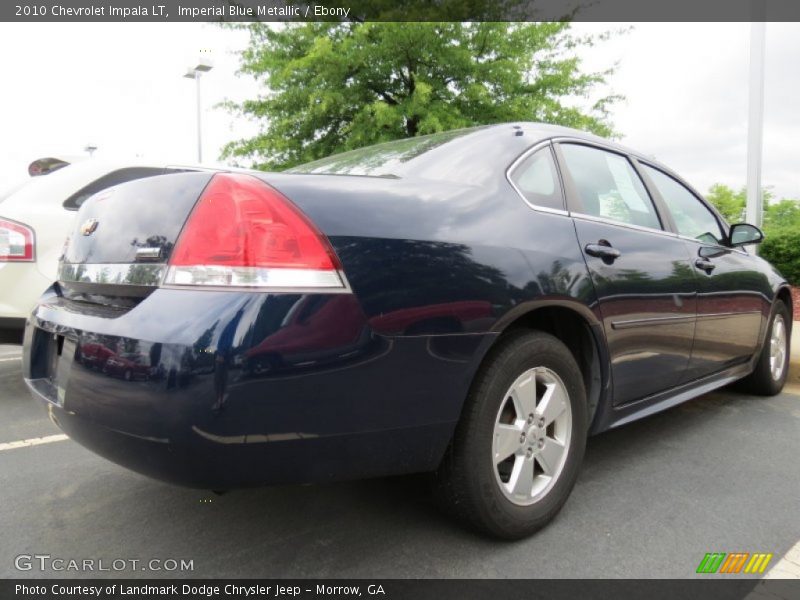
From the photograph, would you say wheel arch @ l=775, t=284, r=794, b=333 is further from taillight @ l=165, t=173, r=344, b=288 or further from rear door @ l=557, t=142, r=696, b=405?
taillight @ l=165, t=173, r=344, b=288

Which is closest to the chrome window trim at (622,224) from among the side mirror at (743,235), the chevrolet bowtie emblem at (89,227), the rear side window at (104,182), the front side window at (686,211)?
the front side window at (686,211)

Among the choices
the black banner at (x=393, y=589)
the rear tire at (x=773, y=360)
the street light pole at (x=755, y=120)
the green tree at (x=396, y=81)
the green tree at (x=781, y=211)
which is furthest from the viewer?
the green tree at (x=781, y=211)

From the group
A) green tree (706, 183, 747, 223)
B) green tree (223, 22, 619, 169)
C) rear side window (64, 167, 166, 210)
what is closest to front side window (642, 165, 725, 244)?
rear side window (64, 167, 166, 210)

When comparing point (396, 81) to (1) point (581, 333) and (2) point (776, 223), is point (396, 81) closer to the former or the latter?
(1) point (581, 333)

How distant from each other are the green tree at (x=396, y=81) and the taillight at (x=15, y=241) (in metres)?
6.76

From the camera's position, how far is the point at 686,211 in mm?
3406

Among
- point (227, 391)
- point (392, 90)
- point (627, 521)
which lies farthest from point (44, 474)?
point (392, 90)

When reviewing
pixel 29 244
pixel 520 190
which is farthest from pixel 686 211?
pixel 29 244

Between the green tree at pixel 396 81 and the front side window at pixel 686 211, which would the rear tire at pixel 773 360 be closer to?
the front side window at pixel 686 211

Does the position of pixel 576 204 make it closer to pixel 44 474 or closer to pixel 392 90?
pixel 44 474

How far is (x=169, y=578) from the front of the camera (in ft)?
6.08

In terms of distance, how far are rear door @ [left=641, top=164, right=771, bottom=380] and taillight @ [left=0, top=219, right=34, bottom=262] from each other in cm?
365

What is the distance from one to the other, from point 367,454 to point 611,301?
1214mm

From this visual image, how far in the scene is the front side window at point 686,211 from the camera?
3191mm
